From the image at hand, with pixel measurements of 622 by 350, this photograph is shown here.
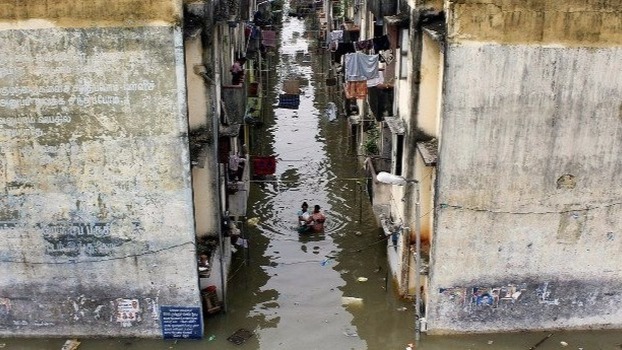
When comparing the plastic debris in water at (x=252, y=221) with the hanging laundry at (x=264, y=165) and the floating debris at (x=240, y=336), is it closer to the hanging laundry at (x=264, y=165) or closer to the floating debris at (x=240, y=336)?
the hanging laundry at (x=264, y=165)

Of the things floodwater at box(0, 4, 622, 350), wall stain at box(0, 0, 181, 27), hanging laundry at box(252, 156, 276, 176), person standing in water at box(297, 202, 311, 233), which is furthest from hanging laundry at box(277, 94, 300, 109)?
wall stain at box(0, 0, 181, 27)

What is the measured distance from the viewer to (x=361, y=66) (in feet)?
60.2

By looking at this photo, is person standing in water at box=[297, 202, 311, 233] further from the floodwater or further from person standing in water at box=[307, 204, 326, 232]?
the floodwater

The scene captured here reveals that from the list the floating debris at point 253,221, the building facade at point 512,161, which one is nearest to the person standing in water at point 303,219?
the floating debris at point 253,221

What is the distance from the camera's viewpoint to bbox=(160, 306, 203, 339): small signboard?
551 inches

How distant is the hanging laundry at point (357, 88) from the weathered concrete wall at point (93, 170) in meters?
7.59

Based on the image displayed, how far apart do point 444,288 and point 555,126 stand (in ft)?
13.6

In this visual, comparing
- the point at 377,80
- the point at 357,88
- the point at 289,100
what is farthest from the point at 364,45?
the point at 289,100

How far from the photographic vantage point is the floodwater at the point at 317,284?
14234 millimetres

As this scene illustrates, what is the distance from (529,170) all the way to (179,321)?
817 cm

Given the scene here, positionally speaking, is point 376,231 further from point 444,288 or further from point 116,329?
point 116,329

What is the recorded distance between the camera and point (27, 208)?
522 inches

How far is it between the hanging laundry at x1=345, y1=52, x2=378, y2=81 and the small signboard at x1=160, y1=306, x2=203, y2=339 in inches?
329

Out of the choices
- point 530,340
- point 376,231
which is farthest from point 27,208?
point 530,340
